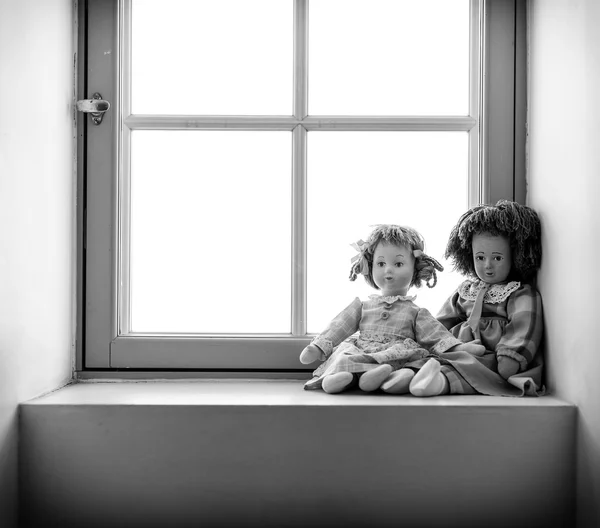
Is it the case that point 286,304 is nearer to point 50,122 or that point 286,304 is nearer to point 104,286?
point 104,286

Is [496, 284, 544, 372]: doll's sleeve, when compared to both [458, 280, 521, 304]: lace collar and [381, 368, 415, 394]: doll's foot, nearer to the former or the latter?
[458, 280, 521, 304]: lace collar

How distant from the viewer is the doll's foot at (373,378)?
4.18 ft

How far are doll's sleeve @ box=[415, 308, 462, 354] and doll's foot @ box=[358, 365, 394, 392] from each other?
0.48ft

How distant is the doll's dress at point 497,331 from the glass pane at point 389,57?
0.48 meters

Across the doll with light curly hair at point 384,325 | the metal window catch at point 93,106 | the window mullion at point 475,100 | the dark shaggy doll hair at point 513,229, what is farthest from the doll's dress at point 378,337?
the metal window catch at point 93,106

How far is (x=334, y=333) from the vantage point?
4.67ft

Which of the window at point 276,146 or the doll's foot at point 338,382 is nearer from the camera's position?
the doll's foot at point 338,382

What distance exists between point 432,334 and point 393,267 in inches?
7.0

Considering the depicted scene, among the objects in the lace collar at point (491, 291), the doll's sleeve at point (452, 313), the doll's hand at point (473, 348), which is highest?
the lace collar at point (491, 291)

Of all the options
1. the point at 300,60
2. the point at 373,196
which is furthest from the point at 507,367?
the point at 300,60

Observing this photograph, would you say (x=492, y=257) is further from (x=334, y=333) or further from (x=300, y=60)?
(x=300, y=60)

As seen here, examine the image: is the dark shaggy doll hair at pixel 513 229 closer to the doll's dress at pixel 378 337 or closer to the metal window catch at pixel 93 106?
the doll's dress at pixel 378 337

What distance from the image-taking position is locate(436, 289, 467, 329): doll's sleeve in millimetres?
1454

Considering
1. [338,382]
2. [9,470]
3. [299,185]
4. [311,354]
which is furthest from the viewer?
[299,185]
